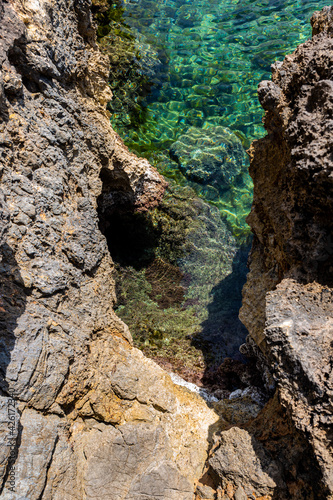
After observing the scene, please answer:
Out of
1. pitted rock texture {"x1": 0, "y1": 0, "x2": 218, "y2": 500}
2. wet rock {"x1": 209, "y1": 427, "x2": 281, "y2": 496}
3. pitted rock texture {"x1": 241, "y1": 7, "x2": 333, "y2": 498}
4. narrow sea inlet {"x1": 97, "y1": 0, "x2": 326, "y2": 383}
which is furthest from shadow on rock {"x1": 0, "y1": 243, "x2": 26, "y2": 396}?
narrow sea inlet {"x1": 97, "y1": 0, "x2": 326, "y2": 383}

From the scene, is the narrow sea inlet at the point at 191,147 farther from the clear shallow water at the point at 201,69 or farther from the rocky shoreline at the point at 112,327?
the rocky shoreline at the point at 112,327

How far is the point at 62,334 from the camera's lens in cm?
222

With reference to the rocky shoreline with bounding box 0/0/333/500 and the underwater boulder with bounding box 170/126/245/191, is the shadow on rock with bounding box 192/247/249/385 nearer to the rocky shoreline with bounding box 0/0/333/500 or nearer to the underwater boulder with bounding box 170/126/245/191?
the rocky shoreline with bounding box 0/0/333/500

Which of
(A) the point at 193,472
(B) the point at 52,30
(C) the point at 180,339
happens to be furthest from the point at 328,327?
(B) the point at 52,30

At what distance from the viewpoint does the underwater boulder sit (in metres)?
5.80

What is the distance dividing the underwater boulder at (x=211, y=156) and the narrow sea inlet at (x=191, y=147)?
19mm

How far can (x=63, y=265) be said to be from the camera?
238 cm

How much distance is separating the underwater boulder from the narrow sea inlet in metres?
0.02

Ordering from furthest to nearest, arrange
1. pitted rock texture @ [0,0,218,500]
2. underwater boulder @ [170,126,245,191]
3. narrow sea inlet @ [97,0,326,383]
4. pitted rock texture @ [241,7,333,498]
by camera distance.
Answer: underwater boulder @ [170,126,245,191]
narrow sea inlet @ [97,0,326,383]
pitted rock texture @ [0,0,218,500]
pitted rock texture @ [241,7,333,498]

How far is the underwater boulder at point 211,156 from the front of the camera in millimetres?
5797

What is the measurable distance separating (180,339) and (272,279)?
191cm

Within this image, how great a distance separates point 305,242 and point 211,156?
4.04 meters

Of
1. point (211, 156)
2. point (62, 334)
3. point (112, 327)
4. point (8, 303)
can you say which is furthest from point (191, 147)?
point (8, 303)

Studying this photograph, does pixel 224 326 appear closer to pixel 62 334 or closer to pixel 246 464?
pixel 246 464
